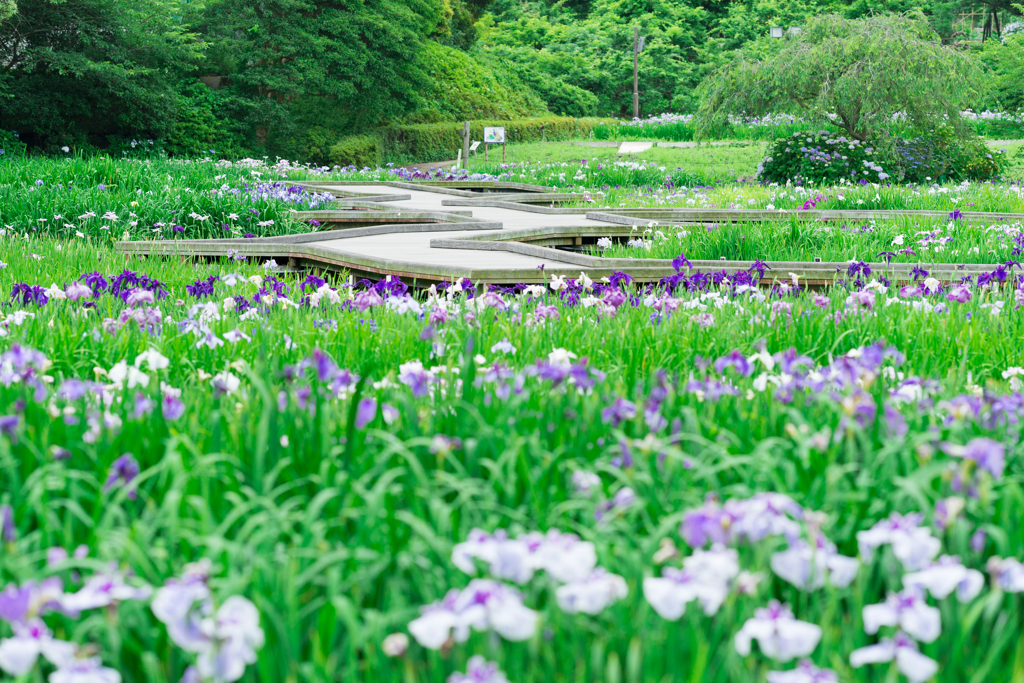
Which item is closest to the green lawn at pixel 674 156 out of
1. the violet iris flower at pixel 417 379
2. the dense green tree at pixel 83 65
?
the dense green tree at pixel 83 65

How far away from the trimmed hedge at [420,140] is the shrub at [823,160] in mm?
13684

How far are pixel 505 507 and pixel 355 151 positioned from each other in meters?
26.1

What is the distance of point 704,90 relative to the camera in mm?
18531

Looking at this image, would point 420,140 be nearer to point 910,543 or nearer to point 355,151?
point 355,151

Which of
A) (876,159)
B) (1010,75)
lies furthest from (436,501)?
(1010,75)

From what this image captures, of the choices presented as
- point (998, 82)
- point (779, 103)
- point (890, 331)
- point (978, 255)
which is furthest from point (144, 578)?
point (998, 82)

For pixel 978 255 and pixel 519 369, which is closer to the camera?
pixel 519 369

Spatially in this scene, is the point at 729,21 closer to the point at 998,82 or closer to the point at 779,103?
the point at 998,82

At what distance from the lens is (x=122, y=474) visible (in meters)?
1.76

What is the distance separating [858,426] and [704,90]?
18.0 m

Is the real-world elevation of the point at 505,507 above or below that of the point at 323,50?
below

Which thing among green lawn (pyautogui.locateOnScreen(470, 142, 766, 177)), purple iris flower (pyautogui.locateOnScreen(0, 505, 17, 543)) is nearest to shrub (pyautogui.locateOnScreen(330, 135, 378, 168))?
green lawn (pyautogui.locateOnScreen(470, 142, 766, 177))

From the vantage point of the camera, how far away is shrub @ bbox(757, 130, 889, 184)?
16.2 meters

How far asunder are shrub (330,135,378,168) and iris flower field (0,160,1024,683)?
76.7 feet
